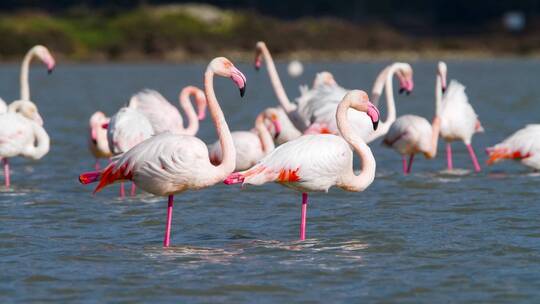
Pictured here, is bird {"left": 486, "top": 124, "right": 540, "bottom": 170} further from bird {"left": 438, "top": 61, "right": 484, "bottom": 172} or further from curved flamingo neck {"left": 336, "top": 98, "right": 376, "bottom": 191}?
curved flamingo neck {"left": 336, "top": 98, "right": 376, "bottom": 191}

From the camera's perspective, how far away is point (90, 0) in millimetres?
91750

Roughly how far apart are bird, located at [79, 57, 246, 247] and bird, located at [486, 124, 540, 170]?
4.83 m

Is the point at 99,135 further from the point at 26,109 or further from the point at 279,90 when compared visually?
the point at 279,90

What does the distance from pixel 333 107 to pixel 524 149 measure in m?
2.06

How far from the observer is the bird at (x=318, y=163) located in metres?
8.66

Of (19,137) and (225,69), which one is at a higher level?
(225,69)

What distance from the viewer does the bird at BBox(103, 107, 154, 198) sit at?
11477mm

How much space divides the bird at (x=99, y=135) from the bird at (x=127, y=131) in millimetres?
887

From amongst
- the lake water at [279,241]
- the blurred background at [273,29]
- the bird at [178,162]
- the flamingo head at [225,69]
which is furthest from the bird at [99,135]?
the blurred background at [273,29]

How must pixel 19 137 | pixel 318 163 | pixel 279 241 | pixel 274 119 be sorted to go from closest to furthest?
pixel 318 163 → pixel 279 241 → pixel 19 137 → pixel 274 119

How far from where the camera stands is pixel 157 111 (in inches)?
504

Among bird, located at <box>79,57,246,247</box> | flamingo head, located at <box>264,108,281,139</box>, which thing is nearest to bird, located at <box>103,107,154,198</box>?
flamingo head, located at <box>264,108,281,139</box>

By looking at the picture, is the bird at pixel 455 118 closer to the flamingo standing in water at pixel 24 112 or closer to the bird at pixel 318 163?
the flamingo standing in water at pixel 24 112

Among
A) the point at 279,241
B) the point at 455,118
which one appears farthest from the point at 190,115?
the point at 279,241
